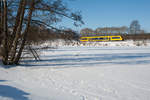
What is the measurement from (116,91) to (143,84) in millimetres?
1432

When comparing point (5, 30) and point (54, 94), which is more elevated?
point (5, 30)

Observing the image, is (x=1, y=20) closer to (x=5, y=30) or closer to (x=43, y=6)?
(x=5, y=30)

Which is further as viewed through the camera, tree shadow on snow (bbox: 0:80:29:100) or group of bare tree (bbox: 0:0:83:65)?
group of bare tree (bbox: 0:0:83:65)

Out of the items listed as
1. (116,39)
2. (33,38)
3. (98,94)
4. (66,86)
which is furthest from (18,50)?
(116,39)

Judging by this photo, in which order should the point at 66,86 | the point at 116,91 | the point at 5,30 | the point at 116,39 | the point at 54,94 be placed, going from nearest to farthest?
1. the point at 54,94
2. the point at 116,91
3. the point at 66,86
4. the point at 5,30
5. the point at 116,39

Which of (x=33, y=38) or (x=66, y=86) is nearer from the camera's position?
(x=66, y=86)

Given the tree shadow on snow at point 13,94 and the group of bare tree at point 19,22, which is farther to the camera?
the group of bare tree at point 19,22

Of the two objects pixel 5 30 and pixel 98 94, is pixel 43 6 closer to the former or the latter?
pixel 5 30

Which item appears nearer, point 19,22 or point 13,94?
point 13,94

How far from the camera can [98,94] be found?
165 inches

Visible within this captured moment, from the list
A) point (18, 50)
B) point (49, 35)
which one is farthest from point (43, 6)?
point (18, 50)

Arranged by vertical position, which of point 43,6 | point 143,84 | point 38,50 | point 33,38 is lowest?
point 143,84

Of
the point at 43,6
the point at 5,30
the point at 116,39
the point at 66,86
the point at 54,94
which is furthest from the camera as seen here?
the point at 116,39

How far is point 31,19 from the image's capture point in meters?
9.25
